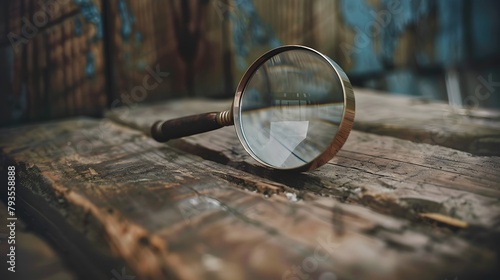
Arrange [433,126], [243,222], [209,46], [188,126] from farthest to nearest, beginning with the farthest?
[209,46], [433,126], [188,126], [243,222]

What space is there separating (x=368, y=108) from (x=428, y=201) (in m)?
1.31

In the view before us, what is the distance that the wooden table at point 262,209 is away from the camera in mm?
657

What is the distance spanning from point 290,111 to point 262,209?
1.26 ft

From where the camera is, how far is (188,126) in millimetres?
1218

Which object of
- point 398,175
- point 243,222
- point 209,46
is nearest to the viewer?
point 243,222

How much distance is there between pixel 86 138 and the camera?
1.58 metres

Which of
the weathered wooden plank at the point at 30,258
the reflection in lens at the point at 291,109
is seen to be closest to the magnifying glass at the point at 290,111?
the reflection in lens at the point at 291,109

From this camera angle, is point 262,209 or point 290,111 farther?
point 290,111

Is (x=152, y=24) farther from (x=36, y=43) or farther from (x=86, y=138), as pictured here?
(x=86, y=138)

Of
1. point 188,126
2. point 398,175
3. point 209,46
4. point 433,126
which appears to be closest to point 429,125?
point 433,126

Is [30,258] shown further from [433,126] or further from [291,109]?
[433,126]

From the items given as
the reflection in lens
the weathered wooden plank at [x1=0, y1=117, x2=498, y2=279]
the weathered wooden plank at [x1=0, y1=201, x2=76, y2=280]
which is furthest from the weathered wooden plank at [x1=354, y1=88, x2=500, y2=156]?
the weathered wooden plank at [x1=0, y1=201, x2=76, y2=280]

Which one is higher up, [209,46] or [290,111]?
[209,46]

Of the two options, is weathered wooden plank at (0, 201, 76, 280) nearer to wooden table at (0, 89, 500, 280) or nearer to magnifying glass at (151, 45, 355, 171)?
wooden table at (0, 89, 500, 280)
